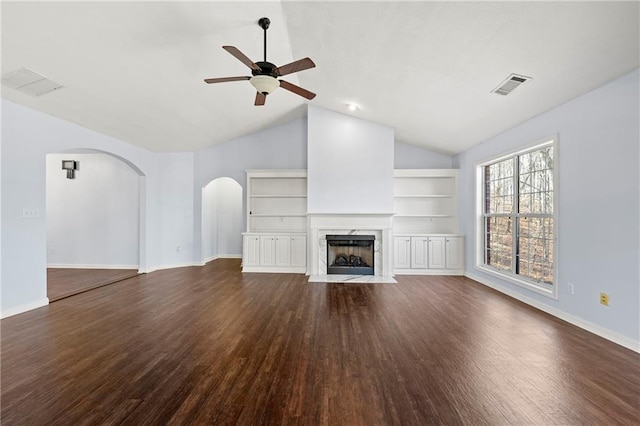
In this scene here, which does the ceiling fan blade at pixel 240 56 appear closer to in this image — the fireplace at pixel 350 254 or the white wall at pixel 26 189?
the white wall at pixel 26 189

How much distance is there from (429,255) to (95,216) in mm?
7414

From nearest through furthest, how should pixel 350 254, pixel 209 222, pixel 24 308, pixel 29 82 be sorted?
pixel 29 82, pixel 24 308, pixel 350 254, pixel 209 222

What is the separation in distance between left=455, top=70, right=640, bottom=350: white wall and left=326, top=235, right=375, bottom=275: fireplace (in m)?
2.85

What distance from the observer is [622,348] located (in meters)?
2.56

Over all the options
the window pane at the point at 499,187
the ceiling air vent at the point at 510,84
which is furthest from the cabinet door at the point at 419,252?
the ceiling air vent at the point at 510,84

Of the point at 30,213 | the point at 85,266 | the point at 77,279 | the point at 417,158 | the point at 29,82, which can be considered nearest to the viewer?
the point at 29,82

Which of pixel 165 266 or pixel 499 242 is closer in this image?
pixel 499 242

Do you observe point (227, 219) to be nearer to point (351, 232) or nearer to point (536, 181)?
point (351, 232)

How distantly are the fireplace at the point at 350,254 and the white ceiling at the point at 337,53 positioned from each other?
8.53 feet

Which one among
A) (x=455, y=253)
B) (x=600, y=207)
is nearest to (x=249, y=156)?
(x=455, y=253)

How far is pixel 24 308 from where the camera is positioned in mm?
3520

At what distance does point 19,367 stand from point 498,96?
5587 mm

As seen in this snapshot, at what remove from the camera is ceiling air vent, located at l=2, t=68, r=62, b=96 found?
304cm

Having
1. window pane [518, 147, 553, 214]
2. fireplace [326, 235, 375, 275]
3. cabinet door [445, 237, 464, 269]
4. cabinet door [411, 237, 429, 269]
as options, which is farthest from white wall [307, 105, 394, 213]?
window pane [518, 147, 553, 214]
